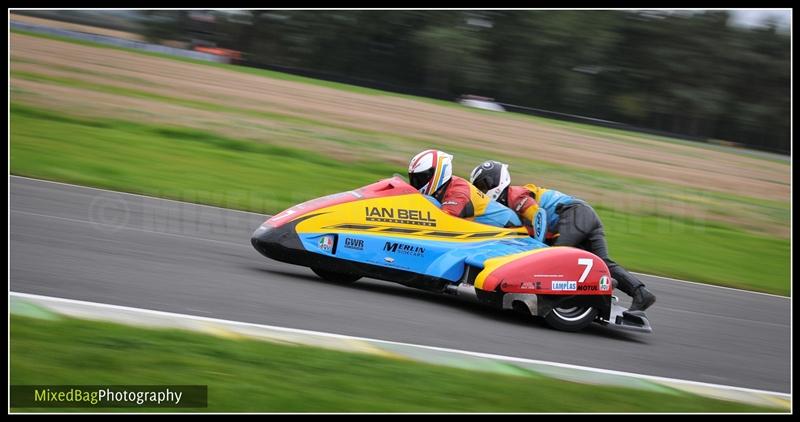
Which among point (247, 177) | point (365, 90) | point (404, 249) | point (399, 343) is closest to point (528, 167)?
point (247, 177)

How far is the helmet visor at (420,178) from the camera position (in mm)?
8070

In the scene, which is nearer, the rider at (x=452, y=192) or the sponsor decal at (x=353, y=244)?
the sponsor decal at (x=353, y=244)

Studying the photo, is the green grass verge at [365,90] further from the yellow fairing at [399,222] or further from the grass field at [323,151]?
the yellow fairing at [399,222]

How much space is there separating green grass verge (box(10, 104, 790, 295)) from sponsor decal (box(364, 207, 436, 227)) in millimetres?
5113

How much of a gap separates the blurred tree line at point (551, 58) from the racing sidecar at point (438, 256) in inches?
857

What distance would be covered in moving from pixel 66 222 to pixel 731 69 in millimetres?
33849

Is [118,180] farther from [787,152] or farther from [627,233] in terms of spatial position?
[787,152]

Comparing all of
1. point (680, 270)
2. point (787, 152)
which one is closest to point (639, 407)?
point (680, 270)

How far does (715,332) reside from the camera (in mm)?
8734

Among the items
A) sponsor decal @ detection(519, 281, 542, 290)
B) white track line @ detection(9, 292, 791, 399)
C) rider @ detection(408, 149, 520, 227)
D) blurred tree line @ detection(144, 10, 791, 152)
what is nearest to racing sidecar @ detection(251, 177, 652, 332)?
sponsor decal @ detection(519, 281, 542, 290)

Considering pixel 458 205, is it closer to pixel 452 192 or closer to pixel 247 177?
pixel 452 192

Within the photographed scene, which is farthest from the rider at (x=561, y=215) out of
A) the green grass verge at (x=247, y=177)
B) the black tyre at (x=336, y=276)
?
the green grass verge at (x=247, y=177)

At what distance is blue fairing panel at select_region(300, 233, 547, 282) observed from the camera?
7605 mm

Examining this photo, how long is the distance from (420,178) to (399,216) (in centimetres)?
53
